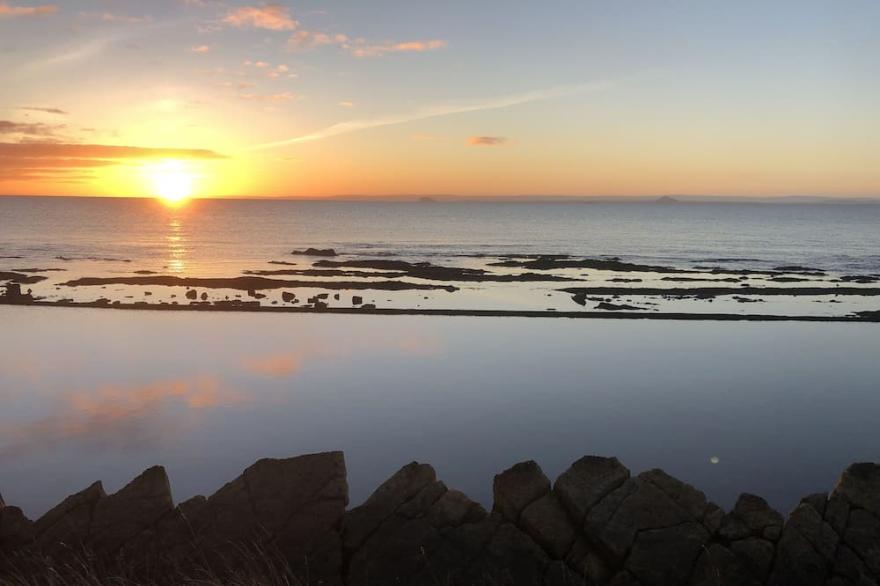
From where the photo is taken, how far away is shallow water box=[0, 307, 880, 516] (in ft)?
51.3

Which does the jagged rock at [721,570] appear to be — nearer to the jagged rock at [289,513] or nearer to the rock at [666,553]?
the rock at [666,553]

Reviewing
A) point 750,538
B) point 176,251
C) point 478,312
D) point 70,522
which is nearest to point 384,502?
point 70,522

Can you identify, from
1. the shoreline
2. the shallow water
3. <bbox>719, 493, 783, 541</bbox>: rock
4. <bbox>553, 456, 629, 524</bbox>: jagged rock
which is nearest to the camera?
<bbox>719, 493, 783, 541</bbox>: rock

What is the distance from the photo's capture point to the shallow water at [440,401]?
51.3ft

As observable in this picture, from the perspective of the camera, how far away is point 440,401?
67.3ft

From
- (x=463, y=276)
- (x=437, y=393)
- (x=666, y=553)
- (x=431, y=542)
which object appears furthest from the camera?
(x=463, y=276)

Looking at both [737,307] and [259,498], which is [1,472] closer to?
[259,498]

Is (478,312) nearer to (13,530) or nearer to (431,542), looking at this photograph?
(431,542)

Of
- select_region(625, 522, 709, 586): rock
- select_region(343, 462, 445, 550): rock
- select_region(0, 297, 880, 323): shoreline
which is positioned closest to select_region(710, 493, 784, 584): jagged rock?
select_region(625, 522, 709, 586): rock

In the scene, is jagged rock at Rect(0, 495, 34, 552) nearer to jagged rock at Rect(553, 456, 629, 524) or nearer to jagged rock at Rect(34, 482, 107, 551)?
jagged rock at Rect(34, 482, 107, 551)

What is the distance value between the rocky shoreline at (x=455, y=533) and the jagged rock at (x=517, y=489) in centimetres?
1

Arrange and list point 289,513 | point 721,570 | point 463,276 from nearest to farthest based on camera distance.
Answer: point 721,570 → point 289,513 → point 463,276

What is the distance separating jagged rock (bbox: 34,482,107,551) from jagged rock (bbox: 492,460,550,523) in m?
5.10

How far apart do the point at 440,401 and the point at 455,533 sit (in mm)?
10931
